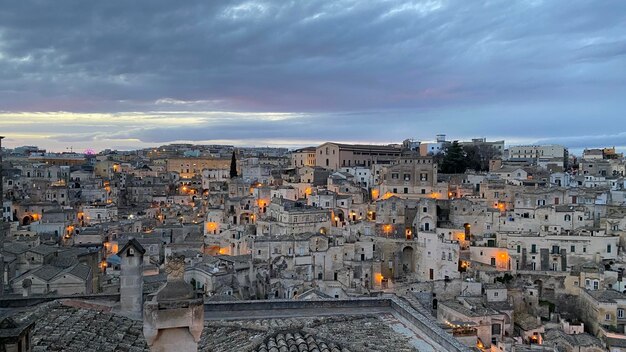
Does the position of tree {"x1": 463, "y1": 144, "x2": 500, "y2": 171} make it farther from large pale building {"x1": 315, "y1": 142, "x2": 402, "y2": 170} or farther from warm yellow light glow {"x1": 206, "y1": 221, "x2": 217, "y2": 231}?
warm yellow light glow {"x1": 206, "y1": 221, "x2": 217, "y2": 231}

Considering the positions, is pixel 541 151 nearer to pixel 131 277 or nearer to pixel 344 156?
pixel 344 156

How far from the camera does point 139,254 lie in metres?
Answer: 8.97

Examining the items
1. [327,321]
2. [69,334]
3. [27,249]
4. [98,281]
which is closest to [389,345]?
[327,321]

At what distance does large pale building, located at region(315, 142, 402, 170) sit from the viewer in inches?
→ 2501

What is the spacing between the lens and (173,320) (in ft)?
17.6

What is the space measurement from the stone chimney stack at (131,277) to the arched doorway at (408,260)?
105ft

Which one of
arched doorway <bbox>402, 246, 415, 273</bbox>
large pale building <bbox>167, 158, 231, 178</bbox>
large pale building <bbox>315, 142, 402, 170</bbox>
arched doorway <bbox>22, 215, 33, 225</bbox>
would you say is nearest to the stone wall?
arched doorway <bbox>402, 246, 415, 273</bbox>

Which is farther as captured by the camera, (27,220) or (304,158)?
(304,158)

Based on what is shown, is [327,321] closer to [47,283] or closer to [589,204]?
[47,283]

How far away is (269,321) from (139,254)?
227cm

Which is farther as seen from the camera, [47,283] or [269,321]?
[47,283]

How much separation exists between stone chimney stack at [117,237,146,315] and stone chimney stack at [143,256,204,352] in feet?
12.0

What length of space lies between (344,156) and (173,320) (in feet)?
193

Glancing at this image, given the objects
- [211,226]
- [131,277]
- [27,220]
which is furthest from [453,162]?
[131,277]
